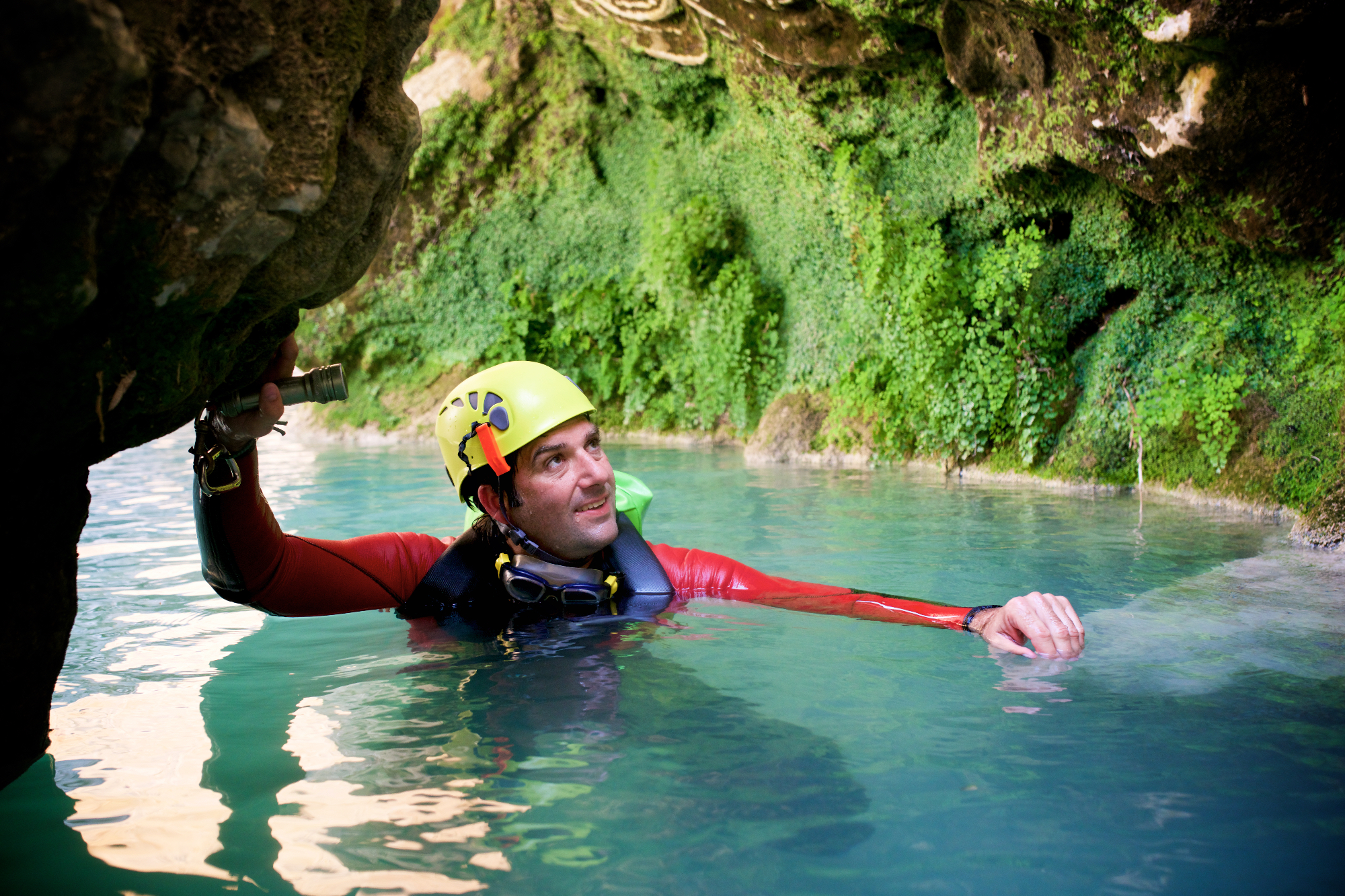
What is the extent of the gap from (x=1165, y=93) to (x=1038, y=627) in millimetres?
4870

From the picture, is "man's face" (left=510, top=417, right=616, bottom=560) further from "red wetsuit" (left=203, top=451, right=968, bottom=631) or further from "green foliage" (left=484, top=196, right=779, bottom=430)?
"green foliage" (left=484, top=196, right=779, bottom=430)

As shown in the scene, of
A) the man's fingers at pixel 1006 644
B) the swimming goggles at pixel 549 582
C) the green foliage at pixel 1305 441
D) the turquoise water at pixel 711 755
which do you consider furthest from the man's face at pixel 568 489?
the green foliage at pixel 1305 441

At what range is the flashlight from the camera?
2.67 metres

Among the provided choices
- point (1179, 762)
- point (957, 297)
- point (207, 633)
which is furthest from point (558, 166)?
point (1179, 762)

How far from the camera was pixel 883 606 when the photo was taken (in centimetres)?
364

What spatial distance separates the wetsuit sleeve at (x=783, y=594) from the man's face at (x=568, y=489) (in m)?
0.51

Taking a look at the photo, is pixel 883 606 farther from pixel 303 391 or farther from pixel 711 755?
pixel 303 391

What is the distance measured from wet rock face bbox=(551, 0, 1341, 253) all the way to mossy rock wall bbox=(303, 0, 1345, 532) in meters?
0.02

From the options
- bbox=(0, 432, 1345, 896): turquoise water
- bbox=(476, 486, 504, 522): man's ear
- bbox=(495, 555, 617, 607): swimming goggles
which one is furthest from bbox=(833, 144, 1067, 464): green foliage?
bbox=(476, 486, 504, 522): man's ear

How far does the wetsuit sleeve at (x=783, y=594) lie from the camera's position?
3568 mm

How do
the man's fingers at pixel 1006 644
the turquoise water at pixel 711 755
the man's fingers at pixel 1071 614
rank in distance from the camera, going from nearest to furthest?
the turquoise water at pixel 711 755 < the man's fingers at pixel 1071 614 < the man's fingers at pixel 1006 644

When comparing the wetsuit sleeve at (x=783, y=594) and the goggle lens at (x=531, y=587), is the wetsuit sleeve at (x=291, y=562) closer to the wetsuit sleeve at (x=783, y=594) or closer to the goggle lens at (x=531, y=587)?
the goggle lens at (x=531, y=587)

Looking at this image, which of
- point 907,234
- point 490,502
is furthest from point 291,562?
point 907,234

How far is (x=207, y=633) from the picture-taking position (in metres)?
4.35
